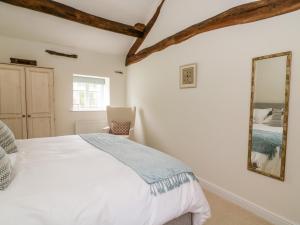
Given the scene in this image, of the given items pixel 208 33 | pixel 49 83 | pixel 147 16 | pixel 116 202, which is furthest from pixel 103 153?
pixel 147 16

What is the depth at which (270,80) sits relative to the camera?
5.87ft

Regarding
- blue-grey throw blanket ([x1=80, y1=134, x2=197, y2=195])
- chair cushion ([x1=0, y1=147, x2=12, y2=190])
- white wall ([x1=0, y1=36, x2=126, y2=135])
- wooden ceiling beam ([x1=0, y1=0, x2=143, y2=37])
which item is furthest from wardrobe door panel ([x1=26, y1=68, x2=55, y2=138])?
chair cushion ([x1=0, y1=147, x2=12, y2=190])

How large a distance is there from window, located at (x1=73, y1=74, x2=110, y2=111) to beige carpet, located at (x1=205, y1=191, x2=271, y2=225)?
3217 mm

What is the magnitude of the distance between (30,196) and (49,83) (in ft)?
9.03

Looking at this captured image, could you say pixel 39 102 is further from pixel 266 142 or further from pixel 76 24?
pixel 266 142

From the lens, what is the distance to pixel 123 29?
350cm

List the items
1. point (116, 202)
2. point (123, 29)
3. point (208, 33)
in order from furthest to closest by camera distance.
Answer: point (123, 29)
point (208, 33)
point (116, 202)

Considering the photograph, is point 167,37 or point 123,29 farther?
point 123,29

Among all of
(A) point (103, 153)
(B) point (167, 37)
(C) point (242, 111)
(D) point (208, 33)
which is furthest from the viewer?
(B) point (167, 37)

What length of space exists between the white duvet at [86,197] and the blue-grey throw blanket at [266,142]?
952 millimetres

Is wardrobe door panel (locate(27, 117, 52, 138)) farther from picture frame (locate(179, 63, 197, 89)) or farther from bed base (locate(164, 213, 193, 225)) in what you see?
bed base (locate(164, 213, 193, 225))

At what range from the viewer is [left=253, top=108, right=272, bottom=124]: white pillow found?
6.02 feet

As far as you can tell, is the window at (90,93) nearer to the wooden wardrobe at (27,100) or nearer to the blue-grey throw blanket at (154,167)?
the wooden wardrobe at (27,100)

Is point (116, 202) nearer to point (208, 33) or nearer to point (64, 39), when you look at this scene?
point (208, 33)
